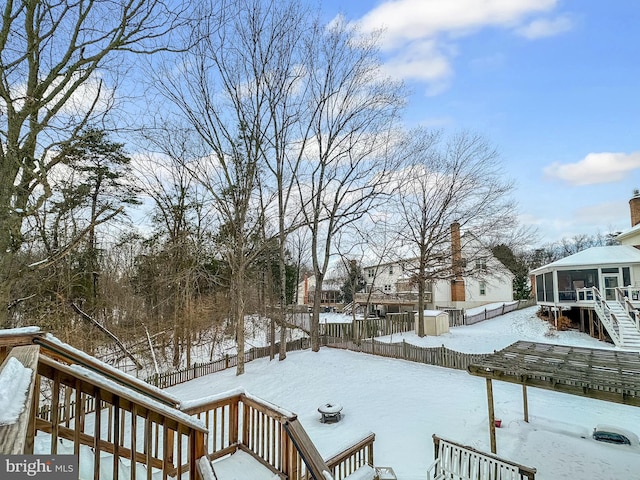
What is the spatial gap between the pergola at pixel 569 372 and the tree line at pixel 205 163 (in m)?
7.89

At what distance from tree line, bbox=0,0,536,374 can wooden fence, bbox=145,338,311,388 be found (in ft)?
5.06

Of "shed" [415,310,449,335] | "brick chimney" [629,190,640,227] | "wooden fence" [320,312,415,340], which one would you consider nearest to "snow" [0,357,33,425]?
"wooden fence" [320,312,415,340]

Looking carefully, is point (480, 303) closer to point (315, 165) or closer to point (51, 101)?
point (315, 165)

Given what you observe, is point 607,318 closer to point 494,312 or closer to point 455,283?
point 494,312

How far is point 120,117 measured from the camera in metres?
6.09

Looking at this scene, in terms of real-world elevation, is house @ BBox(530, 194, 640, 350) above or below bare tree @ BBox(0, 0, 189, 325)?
below

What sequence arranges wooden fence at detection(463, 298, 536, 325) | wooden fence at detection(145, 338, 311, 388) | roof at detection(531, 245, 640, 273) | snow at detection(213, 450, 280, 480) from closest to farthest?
1. snow at detection(213, 450, 280, 480)
2. wooden fence at detection(145, 338, 311, 388)
3. roof at detection(531, 245, 640, 273)
4. wooden fence at detection(463, 298, 536, 325)

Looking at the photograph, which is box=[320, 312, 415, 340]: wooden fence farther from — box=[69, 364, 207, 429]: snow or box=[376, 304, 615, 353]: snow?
box=[69, 364, 207, 429]: snow

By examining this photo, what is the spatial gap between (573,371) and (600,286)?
1368cm

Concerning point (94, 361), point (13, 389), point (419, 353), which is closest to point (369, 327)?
point (419, 353)

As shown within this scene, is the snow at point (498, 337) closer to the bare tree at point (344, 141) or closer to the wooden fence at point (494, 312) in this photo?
the wooden fence at point (494, 312)

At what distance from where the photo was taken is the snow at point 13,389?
44.7 inches

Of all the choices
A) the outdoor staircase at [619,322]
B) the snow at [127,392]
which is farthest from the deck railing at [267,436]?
the outdoor staircase at [619,322]

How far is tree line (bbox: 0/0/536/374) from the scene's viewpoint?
18.7ft
